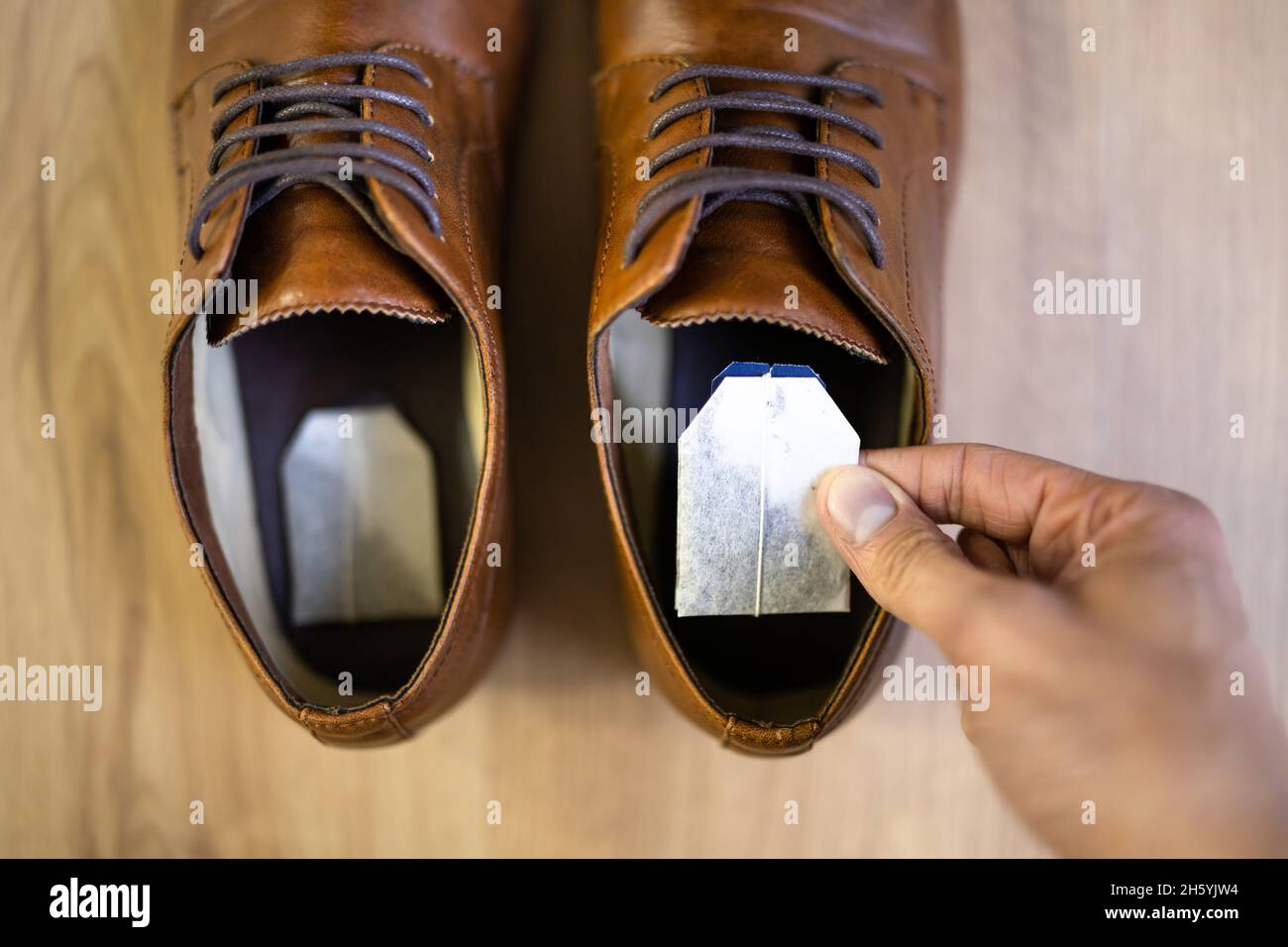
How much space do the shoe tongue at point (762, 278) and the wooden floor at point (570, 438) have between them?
8.9 inches

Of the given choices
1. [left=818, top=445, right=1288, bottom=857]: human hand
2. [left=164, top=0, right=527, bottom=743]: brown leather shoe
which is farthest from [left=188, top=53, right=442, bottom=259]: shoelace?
[left=818, top=445, right=1288, bottom=857]: human hand

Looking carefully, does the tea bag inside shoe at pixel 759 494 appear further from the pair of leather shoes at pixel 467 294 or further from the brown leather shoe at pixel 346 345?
the brown leather shoe at pixel 346 345

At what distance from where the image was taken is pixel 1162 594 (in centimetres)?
55

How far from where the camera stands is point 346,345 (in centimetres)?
82

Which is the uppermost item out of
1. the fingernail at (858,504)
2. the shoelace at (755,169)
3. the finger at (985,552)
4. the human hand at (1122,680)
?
the shoelace at (755,169)

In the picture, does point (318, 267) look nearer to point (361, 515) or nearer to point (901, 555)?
point (361, 515)

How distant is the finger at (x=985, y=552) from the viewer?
710 mm

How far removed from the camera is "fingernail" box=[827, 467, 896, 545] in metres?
0.65

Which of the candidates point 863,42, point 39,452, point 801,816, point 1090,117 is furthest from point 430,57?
point 801,816

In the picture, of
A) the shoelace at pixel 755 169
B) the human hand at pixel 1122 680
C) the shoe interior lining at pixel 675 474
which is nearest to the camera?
the human hand at pixel 1122 680

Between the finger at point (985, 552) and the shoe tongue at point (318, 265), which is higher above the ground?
the shoe tongue at point (318, 265)

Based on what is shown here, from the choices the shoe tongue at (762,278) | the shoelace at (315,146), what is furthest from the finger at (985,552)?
the shoelace at (315,146)

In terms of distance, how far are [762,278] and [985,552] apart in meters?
0.29
